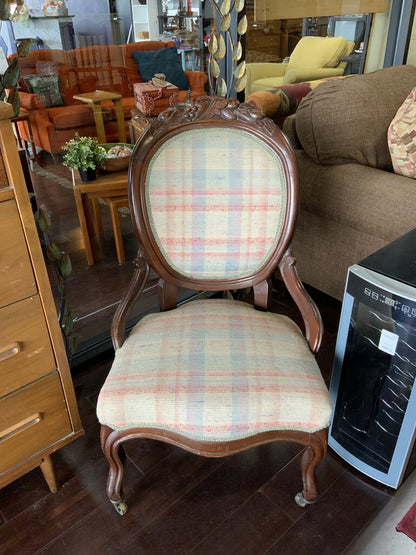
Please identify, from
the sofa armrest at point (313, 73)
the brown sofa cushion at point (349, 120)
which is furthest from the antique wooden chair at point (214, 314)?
the sofa armrest at point (313, 73)

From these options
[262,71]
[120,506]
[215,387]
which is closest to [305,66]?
[262,71]

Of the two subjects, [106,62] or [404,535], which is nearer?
[404,535]

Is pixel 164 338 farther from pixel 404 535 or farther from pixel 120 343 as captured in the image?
pixel 404 535

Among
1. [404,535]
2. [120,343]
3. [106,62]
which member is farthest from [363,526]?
[106,62]

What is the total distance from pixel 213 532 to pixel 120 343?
54 centimetres

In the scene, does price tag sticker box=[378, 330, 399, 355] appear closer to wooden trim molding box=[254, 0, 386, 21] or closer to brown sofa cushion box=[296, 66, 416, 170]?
brown sofa cushion box=[296, 66, 416, 170]

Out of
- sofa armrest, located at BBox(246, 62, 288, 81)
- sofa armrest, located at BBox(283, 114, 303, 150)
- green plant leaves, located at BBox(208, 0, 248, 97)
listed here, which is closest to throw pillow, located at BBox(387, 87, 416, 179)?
sofa armrest, located at BBox(283, 114, 303, 150)

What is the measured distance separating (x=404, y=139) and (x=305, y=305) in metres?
0.77

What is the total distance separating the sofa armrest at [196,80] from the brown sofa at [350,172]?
0.38 meters

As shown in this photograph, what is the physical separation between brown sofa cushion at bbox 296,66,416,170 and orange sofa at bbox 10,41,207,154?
16.8 inches

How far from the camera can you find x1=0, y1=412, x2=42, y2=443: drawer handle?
1.03m

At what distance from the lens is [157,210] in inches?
45.8

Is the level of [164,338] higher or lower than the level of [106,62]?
lower

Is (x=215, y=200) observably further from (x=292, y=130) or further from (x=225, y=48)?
(x=292, y=130)
